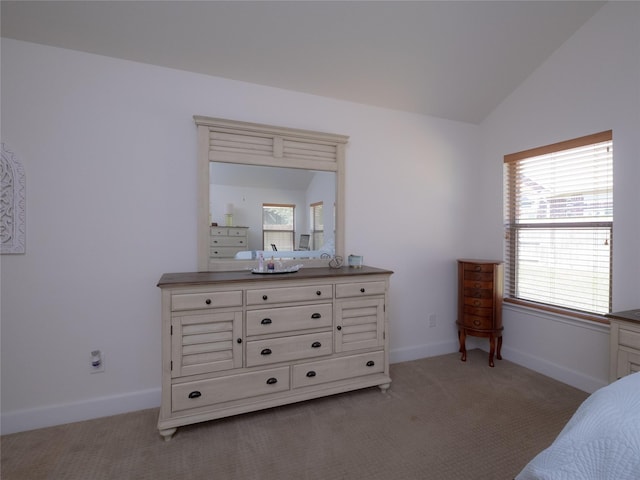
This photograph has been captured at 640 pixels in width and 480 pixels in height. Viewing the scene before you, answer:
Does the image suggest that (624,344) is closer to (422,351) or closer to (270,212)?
(422,351)

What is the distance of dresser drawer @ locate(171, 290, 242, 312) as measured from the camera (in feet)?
6.28

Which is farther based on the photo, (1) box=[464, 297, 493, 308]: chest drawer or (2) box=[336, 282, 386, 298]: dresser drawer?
(1) box=[464, 297, 493, 308]: chest drawer

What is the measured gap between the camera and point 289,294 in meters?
2.17

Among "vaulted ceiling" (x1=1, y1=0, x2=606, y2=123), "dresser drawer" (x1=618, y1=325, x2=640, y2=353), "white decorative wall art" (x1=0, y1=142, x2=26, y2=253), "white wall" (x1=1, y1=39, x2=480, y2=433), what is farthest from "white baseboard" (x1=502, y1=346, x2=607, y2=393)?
"white decorative wall art" (x1=0, y1=142, x2=26, y2=253)

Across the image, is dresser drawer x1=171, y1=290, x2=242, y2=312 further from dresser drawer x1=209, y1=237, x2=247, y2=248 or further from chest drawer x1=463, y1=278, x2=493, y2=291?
chest drawer x1=463, y1=278, x2=493, y2=291

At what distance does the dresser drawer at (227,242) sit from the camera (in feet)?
7.98

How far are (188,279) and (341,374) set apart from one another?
51.8 inches

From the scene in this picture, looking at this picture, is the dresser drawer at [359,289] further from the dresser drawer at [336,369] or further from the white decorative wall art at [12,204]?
the white decorative wall art at [12,204]

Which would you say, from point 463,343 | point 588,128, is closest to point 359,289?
point 463,343

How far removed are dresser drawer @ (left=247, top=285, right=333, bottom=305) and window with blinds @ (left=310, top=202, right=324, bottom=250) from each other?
57 cm

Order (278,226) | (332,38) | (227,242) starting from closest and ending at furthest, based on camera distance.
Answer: (332,38)
(227,242)
(278,226)

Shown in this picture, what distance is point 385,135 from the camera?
304 cm

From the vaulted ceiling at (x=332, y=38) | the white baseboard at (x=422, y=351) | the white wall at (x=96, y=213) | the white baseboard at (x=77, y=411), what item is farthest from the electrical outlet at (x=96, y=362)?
the white baseboard at (x=422, y=351)

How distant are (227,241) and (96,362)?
1.22 metres
